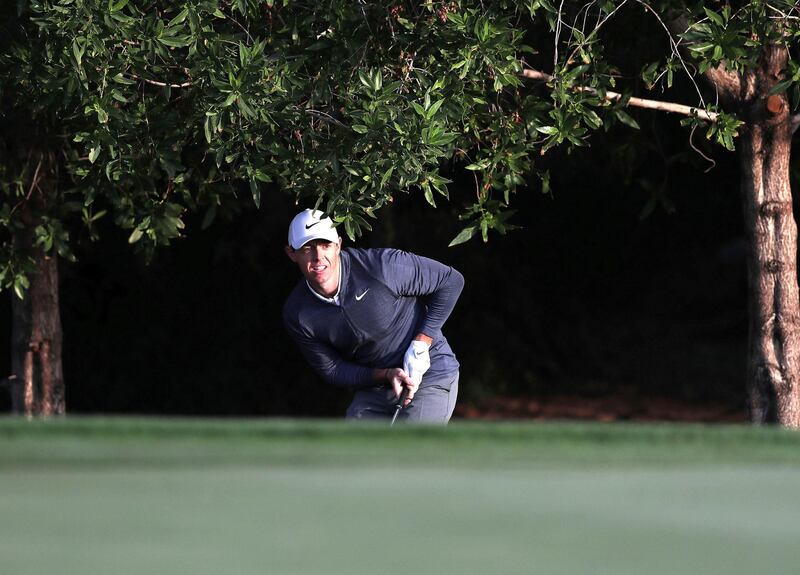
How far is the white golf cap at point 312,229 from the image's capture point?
688 cm

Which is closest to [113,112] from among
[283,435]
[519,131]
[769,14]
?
[519,131]

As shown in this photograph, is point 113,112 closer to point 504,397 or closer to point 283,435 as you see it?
point 283,435

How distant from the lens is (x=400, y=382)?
22.6 ft

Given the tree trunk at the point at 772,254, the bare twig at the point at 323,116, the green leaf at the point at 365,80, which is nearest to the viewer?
the green leaf at the point at 365,80

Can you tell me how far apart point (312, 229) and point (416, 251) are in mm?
6249

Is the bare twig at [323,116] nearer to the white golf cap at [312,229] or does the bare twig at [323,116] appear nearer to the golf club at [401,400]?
the white golf cap at [312,229]

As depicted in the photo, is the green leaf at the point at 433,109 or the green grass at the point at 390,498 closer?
the green grass at the point at 390,498

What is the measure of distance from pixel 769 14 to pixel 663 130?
2994mm

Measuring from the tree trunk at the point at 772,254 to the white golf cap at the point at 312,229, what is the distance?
8.92 ft

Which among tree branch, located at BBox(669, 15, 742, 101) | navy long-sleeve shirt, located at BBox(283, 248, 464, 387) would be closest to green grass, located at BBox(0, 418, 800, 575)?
navy long-sleeve shirt, located at BBox(283, 248, 464, 387)

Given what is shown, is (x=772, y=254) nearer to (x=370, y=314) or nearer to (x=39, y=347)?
(x=370, y=314)

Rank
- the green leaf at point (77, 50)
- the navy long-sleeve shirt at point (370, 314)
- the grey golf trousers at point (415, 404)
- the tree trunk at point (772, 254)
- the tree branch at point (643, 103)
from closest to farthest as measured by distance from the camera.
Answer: the green leaf at point (77, 50) → the navy long-sleeve shirt at point (370, 314) → the grey golf trousers at point (415, 404) → the tree branch at point (643, 103) → the tree trunk at point (772, 254)

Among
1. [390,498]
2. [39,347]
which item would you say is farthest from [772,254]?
[390,498]

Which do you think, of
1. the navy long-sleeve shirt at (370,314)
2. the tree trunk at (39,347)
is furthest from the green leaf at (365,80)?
the tree trunk at (39,347)
